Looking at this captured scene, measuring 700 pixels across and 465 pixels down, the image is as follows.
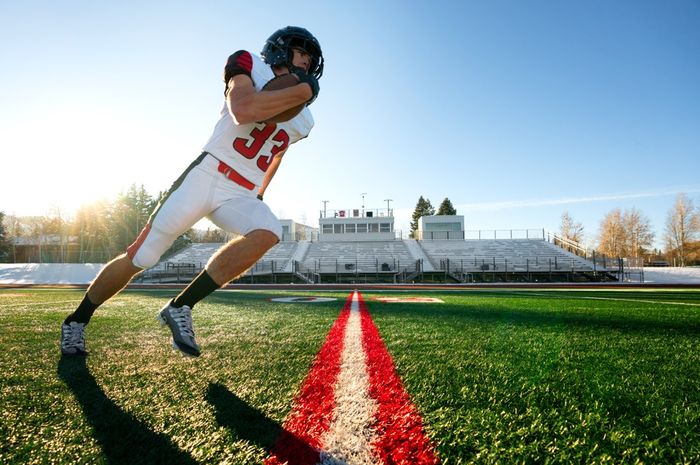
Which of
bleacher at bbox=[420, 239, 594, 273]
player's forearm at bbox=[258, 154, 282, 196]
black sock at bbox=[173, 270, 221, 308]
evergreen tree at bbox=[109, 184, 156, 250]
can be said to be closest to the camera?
black sock at bbox=[173, 270, 221, 308]

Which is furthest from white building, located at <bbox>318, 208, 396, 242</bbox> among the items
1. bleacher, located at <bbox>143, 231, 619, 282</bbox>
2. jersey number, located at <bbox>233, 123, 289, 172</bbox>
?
jersey number, located at <bbox>233, 123, 289, 172</bbox>

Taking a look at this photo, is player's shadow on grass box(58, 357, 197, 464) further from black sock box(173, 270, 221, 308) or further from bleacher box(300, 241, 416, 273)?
bleacher box(300, 241, 416, 273)

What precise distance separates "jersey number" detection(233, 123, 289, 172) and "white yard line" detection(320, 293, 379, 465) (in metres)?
1.32

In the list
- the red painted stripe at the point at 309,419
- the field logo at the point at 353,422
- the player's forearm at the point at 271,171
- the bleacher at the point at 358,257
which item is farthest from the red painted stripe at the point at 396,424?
the bleacher at the point at 358,257

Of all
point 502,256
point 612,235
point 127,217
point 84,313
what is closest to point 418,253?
point 502,256

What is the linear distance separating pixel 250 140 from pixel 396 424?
70.0 inches

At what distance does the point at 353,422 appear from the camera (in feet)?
3.71

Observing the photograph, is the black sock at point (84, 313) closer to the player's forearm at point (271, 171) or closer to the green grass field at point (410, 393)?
the green grass field at point (410, 393)

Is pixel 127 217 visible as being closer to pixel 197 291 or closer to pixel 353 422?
pixel 197 291

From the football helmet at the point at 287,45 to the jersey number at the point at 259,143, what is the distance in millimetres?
401

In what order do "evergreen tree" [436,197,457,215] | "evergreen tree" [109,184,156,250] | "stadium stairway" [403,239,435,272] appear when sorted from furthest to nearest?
"evergreen tree" [436,197,457,215] → "evergreen tree" [109,184,156,250] → "stadium stairway" [403,239,435,272]

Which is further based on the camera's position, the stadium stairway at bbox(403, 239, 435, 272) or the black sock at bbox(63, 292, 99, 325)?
the stadium stairway at bbox(403, 239, 435, 272)

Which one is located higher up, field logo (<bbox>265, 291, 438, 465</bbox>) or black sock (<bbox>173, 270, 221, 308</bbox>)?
black sock (<bbox>173, 270, 221, 308</bbox>)

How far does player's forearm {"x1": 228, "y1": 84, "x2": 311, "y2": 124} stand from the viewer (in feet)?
6.19
